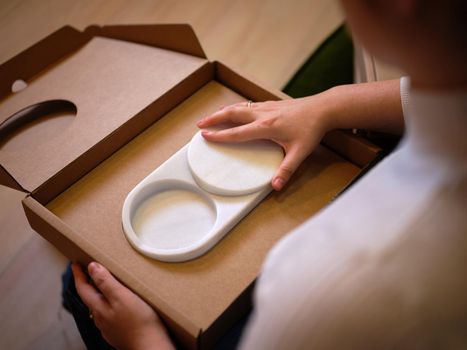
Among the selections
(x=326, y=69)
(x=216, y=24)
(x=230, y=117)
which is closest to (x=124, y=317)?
(x=230, y=117)

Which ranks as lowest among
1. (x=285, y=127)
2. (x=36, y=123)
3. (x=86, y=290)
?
(x=86, y=290)

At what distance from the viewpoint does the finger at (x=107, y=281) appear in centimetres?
54

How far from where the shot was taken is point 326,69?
3.78ft

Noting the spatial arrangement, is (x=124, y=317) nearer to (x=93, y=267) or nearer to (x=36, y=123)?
(x=93, y=267)

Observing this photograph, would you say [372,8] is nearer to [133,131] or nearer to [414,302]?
[414,302]

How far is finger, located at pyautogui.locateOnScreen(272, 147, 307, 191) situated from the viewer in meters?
0.60

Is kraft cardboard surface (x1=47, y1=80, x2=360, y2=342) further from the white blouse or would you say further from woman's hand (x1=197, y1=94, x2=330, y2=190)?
the white blouse

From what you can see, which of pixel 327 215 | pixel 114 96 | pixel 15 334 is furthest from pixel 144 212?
pixel 15 334

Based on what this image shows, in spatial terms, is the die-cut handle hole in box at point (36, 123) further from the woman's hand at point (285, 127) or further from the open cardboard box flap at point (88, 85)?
the woman's hand at point (285, 127)

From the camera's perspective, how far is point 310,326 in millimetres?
327

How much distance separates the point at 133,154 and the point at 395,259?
0.44 metres

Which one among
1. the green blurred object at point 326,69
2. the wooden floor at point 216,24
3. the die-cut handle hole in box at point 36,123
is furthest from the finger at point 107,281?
the green blurred object at point 326,69

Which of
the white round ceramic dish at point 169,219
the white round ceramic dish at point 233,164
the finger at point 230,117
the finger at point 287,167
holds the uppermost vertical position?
the finger at point 230,117

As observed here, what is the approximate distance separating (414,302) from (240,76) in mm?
466
